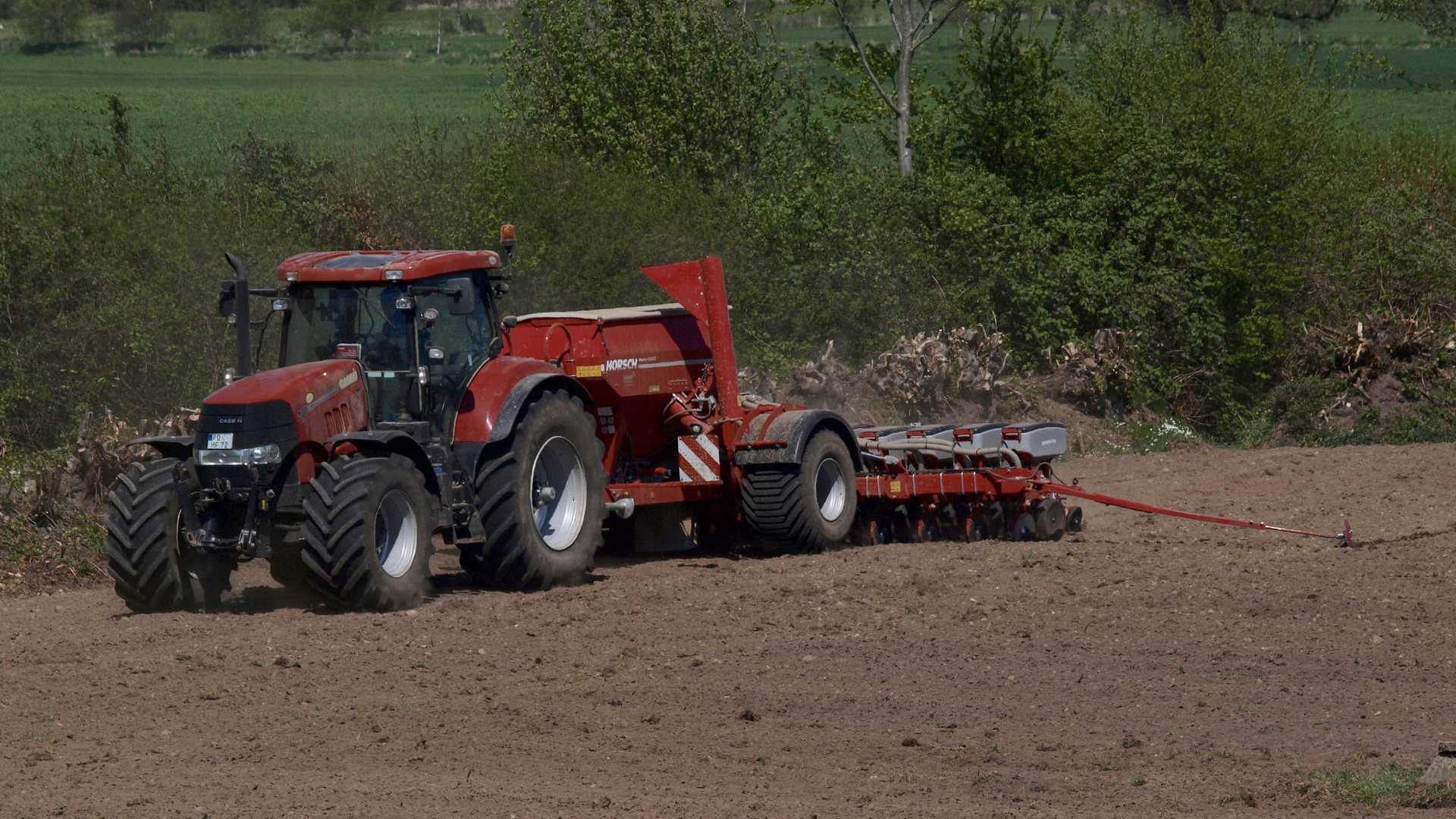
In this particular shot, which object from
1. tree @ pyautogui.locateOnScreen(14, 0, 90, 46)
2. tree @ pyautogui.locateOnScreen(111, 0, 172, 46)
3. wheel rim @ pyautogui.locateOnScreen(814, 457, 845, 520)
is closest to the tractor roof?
wheel rim @ pyautogui.locateOnScreen(814, 457, 845, 520)

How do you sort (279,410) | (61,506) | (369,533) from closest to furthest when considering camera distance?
(369,533) → (279,410) → (61,506)

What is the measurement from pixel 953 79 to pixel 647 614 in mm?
16222

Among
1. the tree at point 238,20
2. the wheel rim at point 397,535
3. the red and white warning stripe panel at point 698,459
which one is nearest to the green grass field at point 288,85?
the tree at point 238,20

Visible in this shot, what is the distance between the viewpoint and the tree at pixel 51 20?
46.3 metres

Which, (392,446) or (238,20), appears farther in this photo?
(238,20)

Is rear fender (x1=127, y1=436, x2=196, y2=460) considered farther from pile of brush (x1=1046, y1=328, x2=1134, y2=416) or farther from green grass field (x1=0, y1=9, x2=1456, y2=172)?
green grass field (x1=0, y1=9, x2=1456, y2=172)

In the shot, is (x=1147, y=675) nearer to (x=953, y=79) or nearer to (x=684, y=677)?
(x=684, y=677)

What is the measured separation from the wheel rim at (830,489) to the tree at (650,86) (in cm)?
1167

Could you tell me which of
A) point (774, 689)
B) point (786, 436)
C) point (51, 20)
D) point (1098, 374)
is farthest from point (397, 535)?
point (51, 20)

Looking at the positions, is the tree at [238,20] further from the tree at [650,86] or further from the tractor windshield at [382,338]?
the tractor windshield at [382,338]

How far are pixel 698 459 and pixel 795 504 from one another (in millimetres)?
853

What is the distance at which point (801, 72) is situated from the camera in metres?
28.9

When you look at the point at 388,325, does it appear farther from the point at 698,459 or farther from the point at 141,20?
the point at 141,20

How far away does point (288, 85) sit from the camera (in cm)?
4825
